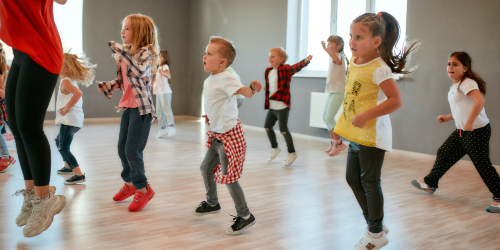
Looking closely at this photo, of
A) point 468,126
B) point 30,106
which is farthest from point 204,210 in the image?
point 468,126

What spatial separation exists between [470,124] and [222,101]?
1.50 m

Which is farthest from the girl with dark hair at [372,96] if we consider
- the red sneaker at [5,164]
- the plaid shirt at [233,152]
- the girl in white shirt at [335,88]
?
the red sneaker at [5,164]

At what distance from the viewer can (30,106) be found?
61.4 inches

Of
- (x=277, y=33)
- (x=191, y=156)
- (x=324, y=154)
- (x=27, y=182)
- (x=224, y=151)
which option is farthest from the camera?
(x=277, y=33)

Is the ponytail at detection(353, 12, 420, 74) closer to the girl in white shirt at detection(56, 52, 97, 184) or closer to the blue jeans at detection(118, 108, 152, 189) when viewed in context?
the blue jeans at detection(118, 108, 152, 189)

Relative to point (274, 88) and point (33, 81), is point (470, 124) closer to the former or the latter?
point (274, 88)

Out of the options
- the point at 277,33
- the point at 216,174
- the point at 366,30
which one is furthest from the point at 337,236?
the point at 277,33

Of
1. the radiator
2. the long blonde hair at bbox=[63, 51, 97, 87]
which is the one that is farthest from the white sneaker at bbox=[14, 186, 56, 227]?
the radiator

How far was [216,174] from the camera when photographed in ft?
6.55

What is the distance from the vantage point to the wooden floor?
184 cm

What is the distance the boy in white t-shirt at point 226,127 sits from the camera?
74.2 inches

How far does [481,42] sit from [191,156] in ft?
9.72

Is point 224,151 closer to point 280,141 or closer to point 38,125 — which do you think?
point 38,125

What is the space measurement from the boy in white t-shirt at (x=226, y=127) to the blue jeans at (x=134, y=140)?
16.1 inches
